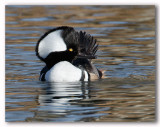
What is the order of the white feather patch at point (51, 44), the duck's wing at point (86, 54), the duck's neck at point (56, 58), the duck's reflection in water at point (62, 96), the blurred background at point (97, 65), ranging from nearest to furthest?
the blurred background at point (97, 65)
the duck's reflection in water at point (62, 96)
the white feather patch at point (51, 44)
the duck's neck at point (56, 58)
the duck's wing at point (86, 54)

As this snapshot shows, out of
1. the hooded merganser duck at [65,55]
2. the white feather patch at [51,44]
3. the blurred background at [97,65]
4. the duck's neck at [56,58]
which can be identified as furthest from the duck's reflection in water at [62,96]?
the white feather patch at [51,44]

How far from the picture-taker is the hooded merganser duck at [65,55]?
941 cm

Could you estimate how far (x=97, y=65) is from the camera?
444 inches

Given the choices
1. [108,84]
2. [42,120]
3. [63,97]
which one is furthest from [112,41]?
[42,120]

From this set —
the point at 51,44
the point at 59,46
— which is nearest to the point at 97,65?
the point at 59,46

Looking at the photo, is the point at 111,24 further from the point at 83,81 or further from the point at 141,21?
the point at 83,81

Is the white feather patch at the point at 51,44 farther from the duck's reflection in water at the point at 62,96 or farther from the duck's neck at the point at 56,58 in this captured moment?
the duck's reflection in water at the point at 62,96

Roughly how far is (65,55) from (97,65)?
1470 mm

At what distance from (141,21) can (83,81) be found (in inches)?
103

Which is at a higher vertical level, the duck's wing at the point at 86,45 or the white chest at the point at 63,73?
the duck's wing at the point at 86,45

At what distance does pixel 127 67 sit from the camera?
35.8 ft

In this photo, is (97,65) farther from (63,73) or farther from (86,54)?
(63,73)

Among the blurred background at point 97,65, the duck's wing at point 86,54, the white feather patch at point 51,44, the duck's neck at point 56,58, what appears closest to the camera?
the blurred background at point 97,65

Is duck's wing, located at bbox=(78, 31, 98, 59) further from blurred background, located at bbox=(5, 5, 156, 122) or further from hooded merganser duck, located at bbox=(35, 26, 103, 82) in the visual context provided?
blurred background, located at bbox=(5, 5, 156, 122)
